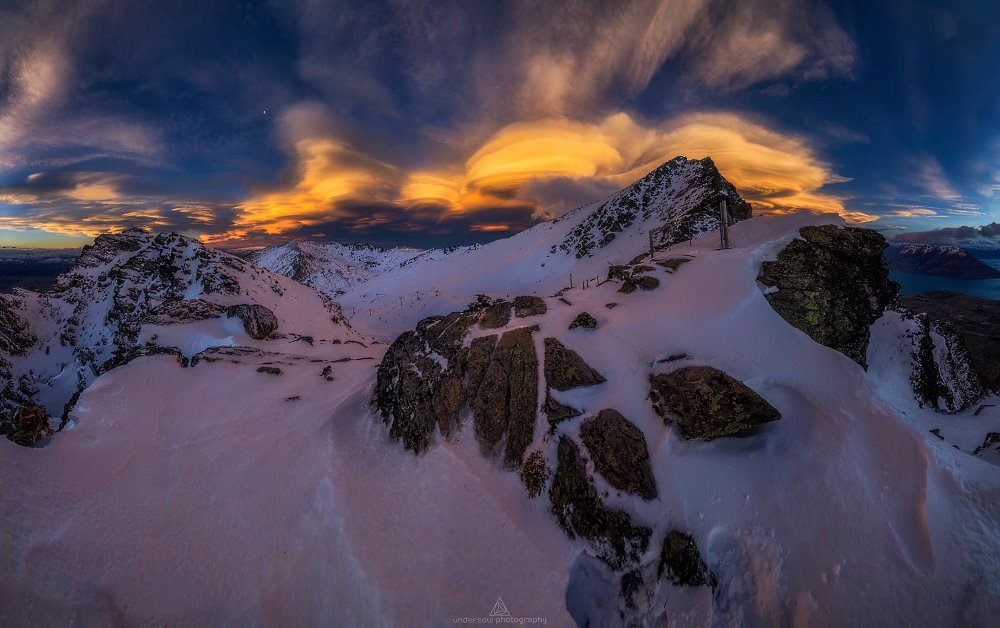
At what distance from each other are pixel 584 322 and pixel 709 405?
4434 mm

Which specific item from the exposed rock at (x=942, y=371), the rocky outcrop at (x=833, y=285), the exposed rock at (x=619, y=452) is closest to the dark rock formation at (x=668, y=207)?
the exposed rock at (x=942, y=371)

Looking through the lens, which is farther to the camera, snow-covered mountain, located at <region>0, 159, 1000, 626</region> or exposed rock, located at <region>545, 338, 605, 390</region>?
exposed rock, located at <region>545, 338, 605, 390</region>

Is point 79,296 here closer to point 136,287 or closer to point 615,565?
point 136,287

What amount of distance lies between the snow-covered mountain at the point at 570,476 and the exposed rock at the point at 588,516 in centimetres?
5

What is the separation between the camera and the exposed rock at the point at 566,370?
969 cm

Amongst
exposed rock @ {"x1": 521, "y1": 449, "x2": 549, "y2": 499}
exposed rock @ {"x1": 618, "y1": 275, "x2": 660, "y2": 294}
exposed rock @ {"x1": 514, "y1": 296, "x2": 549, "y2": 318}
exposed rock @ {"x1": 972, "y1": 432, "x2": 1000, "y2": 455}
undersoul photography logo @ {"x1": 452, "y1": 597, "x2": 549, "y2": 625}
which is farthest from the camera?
exposed rock @ {"x1": 514, "y1": 296, "x2": 549, "y2": 318}

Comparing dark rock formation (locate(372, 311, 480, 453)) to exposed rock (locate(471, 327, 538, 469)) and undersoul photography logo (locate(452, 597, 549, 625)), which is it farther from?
undersoul photography logo (locate(452, 597, 549, 625))

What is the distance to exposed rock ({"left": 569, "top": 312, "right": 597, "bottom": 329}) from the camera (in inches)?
446

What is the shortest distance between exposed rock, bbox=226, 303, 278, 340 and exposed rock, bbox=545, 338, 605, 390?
71.4ft

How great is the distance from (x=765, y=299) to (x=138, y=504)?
17.5m

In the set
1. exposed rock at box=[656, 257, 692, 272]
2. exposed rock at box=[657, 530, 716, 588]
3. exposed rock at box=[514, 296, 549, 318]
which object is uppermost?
exposed rock at box=[656, 257, 692, 272]

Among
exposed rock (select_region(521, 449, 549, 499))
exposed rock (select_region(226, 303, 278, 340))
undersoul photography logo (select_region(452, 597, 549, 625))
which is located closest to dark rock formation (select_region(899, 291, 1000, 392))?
exposed rock (select_region(521, 449, 549, 499))

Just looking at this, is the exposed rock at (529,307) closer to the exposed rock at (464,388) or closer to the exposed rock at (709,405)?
the exposed rock at (464,388)

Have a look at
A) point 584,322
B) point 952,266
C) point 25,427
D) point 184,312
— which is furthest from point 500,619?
point 952,266
